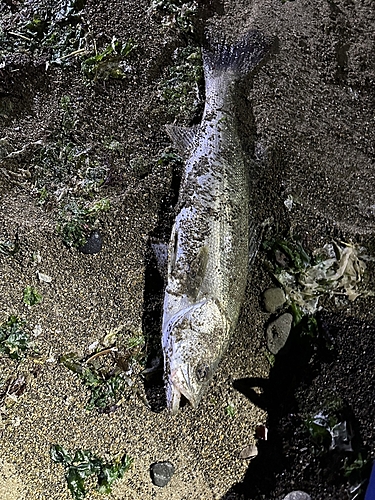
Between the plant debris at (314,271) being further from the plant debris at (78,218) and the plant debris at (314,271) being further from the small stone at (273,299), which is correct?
the plant debris at (78,218)

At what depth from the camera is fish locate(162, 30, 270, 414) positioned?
137 inches

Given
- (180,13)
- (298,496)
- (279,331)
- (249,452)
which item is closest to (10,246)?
(279,331)

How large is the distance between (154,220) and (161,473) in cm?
218

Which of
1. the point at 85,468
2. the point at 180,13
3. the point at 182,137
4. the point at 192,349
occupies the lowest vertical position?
the point at 85,468

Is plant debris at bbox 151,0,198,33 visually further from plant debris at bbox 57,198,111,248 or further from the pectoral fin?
the pectoral fin

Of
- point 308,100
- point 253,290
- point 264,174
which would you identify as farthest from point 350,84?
point 253,290

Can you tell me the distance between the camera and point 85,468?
12.5 feet

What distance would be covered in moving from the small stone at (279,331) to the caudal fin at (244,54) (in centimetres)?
216

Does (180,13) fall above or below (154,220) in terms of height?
above

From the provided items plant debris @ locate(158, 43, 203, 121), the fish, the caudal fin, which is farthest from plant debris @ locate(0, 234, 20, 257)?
the caudal fin

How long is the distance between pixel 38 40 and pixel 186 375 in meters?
3.20

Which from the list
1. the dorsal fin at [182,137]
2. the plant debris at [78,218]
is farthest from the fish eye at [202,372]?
the dorsal fin at [182,137]

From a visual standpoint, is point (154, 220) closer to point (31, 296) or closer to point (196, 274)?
point (196, 274)

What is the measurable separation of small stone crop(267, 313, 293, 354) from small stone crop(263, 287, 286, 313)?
0.10 metres
